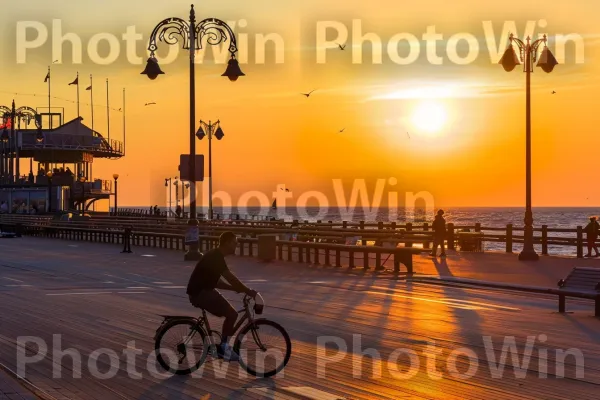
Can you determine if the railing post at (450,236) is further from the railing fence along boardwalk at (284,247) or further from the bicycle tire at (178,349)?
the bicycle tire at (178,349)

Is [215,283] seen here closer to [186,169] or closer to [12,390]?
[12,390]

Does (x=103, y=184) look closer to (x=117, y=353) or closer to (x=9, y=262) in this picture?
(x=9, y=262)

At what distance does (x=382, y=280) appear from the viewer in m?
28.6

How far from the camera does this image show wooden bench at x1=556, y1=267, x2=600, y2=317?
19.2 m

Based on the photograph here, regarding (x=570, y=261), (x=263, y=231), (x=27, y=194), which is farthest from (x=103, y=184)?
(x=570, y=261)

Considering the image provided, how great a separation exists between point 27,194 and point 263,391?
103 m

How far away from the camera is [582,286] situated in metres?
19.9

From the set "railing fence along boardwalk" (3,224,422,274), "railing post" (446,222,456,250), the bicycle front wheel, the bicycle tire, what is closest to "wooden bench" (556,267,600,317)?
the bicycle front wheel

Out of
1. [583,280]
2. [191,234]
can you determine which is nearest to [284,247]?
[191,234]

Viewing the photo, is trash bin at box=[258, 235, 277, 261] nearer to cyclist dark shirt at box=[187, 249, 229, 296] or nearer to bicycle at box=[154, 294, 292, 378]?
bicycle at box=[154, 294, 292, 378]

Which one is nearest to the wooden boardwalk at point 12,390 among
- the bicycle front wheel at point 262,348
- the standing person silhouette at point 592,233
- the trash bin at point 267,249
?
the bicycle front wheel at point 262,348

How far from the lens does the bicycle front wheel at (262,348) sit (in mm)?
12259

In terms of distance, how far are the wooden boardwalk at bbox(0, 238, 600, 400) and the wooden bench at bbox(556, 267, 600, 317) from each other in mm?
470

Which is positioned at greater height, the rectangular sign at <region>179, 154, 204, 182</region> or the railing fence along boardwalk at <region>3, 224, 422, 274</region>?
the rectangular sign at <region>179, 154, 204, 182</region>
